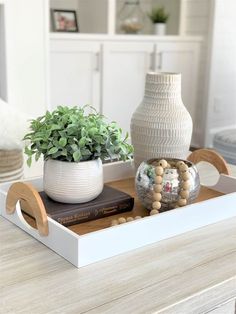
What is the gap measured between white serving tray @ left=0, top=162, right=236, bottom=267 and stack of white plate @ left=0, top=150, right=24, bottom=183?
1.04 ft

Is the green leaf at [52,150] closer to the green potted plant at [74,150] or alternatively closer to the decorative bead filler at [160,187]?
the green potted plant at [74,150]

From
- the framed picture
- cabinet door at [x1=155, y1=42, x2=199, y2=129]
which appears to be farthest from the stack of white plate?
cabinet door at [x1=155, y1=42, x2=199, y2=129]

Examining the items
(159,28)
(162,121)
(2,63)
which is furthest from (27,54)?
(159,28)

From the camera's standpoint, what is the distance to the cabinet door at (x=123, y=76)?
328 centimetres

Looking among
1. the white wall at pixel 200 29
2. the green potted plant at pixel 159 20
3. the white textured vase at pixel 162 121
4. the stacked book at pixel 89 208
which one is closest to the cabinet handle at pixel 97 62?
the green potted plant at pixel 159 20

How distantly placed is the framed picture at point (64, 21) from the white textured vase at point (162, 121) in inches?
91.1

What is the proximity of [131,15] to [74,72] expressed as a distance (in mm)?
933

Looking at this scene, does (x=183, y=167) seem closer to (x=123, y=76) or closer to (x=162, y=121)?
(x=162, y=121)

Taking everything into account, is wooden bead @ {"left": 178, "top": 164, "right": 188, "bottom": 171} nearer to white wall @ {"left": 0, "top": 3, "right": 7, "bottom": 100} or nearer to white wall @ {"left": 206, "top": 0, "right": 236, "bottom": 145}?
white wall @ {"left": 0, "top": 3, "right": 7, "bottom": 100}

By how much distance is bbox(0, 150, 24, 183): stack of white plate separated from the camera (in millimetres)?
1383

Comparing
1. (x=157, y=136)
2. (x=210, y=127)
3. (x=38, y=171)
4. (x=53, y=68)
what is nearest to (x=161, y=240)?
(x=157, y=136)

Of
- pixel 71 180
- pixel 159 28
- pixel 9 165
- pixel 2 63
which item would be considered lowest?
pixel 9 165

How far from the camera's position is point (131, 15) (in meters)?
3.76

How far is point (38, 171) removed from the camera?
1672 mm
